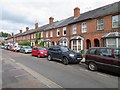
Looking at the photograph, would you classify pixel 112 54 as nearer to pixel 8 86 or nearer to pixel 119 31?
pixel 8 86

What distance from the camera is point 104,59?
985 cm

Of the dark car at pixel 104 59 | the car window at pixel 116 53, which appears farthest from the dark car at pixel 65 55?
the car window at pixel 116 53

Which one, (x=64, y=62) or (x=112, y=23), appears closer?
(x=64, y=62)

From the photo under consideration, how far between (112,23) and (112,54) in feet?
38.6

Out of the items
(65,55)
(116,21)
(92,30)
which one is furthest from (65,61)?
(92,30)

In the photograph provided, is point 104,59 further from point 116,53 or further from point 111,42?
point 111,42

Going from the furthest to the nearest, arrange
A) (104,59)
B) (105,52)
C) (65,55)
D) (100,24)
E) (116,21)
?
(100,24)
(116,21)
(65,55)
(105,52)
(104,59)

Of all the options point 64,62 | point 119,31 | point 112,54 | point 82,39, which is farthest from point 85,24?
point 112,54

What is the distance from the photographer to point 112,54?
9555 mm

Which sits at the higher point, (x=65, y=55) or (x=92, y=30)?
(x=92, y=30)

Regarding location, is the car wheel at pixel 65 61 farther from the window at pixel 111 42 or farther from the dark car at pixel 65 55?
the window at pixel 111 42

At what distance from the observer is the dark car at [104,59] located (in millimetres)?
9204

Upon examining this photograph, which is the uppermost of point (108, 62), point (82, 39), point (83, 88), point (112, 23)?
point (112, 23)

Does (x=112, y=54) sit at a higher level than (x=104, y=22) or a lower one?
lower
